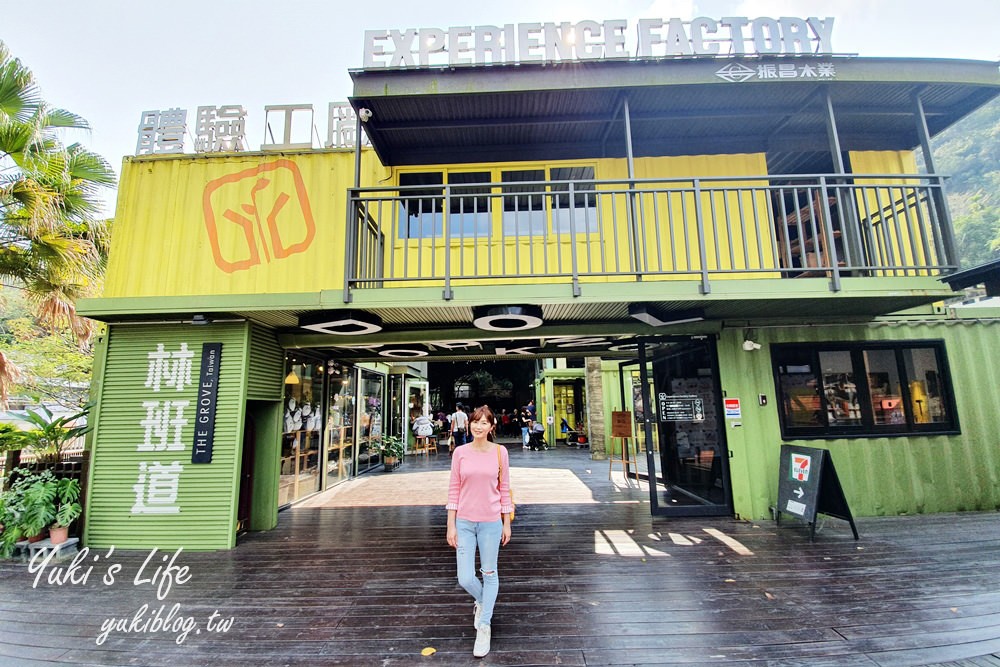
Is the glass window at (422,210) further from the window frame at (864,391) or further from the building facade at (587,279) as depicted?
the window frame at (864,391)

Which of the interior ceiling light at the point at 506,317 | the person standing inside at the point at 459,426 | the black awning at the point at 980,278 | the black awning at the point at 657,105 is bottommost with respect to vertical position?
the person standing inside at the point at 459,426

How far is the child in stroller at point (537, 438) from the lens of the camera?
14164mm

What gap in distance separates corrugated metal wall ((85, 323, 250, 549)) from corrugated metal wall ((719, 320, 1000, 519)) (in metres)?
6.44

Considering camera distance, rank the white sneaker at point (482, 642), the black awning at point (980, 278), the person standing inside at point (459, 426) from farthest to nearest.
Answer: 1. the person standing inside at point (459, 426)
2. the black awning at point (980, 278)
3. the white sneaker at point (482, 642)

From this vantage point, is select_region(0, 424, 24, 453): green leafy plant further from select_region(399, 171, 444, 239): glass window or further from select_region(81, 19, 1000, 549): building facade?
select_region(399, 171, 444, 239): glass window

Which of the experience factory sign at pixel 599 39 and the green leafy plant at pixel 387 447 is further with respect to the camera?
the green leafy plant at pixel 387 447

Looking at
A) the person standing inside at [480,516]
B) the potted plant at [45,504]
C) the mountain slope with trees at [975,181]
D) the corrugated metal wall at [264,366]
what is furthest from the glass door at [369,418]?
the mountain slope with trees at [975,181]

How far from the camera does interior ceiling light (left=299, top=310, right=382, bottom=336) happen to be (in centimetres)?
476

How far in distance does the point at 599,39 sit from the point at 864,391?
A: 5.76 m

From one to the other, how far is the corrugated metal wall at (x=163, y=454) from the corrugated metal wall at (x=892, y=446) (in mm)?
6437

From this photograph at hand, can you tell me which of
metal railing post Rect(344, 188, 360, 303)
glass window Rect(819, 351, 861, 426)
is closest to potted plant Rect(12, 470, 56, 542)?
metal railing post Rect(344, 188, 360, 303)

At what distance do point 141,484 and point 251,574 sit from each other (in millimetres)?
2058

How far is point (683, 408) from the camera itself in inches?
239

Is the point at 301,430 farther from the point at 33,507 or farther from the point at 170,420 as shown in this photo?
the point at 33,507
